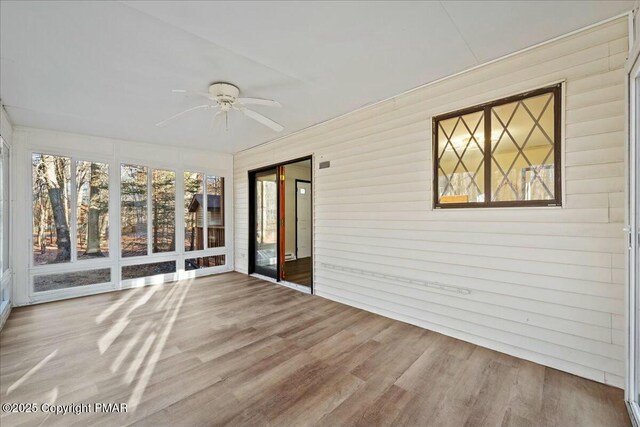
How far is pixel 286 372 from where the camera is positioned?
2326mm

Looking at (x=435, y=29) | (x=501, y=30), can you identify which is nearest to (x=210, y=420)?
(x=435, y=29)

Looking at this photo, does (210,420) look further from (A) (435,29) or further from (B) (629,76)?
(B) (629,76)

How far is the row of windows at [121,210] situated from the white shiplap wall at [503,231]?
342 cm

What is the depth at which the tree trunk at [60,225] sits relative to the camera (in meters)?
4.43

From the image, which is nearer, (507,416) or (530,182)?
(507,416)

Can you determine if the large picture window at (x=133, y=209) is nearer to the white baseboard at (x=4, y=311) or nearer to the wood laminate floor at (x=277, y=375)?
the white baseboard at (x=4, y=311)

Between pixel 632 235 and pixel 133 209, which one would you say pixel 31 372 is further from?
pixel 632 235

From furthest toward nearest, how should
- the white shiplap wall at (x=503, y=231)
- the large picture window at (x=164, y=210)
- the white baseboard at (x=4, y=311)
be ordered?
1. the large picture window at (x=164, y=210)
2. the white baseboard at (x=4, y=311)
3. the white shiplap wall at (x=503, y=231)

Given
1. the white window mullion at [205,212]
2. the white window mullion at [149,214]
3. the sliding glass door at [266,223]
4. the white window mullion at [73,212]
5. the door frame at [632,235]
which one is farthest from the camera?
the white window mullion at [205,212]

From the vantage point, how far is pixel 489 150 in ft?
8.87

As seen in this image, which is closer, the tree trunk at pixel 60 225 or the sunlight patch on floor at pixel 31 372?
the sunlight patch on floor at pixel 31 372

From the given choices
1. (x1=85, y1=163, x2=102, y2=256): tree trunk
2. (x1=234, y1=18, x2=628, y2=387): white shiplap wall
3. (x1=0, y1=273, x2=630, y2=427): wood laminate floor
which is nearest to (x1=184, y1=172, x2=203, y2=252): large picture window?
(x1=85, y1=163, x2=102, y2=256): tree trunk

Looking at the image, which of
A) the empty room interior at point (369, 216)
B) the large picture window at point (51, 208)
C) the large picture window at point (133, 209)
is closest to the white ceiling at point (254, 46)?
the empty room interior at point (369, 216)

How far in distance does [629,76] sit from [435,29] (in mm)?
1393
